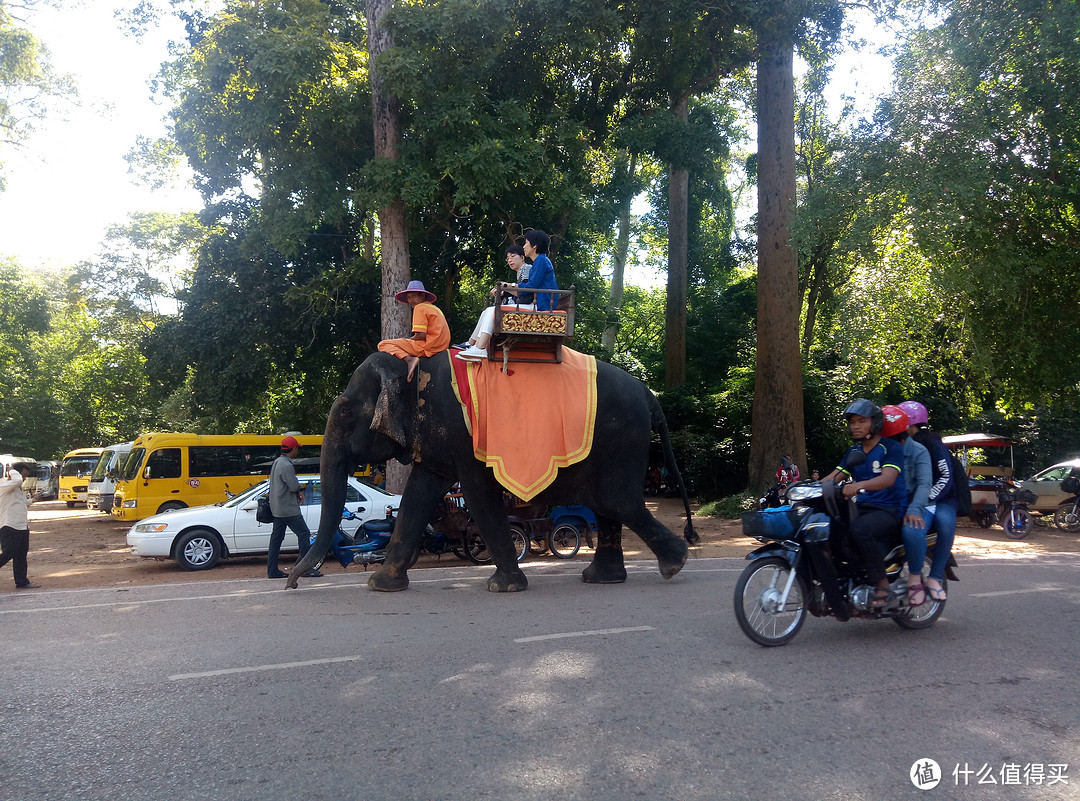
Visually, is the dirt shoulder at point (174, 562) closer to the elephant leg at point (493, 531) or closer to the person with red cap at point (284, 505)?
the person with red cap at point (284, 505)

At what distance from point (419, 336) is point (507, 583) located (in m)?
2.76

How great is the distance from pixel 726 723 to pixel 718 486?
788 inches

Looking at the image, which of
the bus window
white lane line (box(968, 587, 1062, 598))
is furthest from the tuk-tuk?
the bus window

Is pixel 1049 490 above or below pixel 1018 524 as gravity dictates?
above

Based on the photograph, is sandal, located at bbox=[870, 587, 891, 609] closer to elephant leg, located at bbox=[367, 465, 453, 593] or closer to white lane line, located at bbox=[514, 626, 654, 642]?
white lane line, located at bbox=[514, 626, 654, 642]

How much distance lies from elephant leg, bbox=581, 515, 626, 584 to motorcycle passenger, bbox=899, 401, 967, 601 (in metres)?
3.67

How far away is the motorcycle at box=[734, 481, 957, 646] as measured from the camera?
5746 millimetres

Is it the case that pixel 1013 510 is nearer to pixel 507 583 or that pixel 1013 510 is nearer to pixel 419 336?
pixel 507 583

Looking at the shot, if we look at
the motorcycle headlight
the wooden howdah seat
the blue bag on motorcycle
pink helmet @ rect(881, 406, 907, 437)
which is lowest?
the blue bag on motorcycle

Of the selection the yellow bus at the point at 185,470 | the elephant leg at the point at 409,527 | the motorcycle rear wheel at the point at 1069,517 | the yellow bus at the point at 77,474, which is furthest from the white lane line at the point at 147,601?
the yellow bus at the point at 77,474

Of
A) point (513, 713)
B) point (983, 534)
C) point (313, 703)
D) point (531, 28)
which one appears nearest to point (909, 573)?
point (513, 713)

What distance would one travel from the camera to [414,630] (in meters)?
6.61

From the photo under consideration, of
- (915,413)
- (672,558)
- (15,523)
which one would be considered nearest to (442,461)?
(672,558)

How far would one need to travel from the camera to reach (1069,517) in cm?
1620
